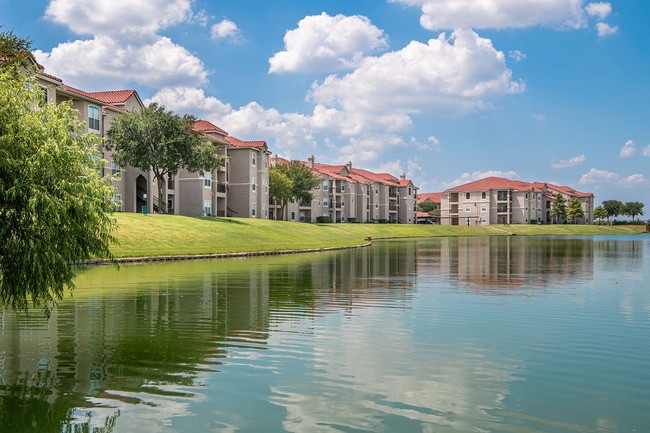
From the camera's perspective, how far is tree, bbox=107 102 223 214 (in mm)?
67812

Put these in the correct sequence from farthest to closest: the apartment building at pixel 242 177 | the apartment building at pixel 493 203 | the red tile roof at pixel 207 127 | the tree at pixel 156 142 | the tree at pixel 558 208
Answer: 1. the tree at pixel 558 208
2. the apartment building at pixel 493 203
3. the apartment building at pixel 242 177
4. the red tile roof at pixel 207 127
5. the tree at pixel 156 142

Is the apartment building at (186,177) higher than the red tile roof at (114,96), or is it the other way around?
the red tile roof at (114,96)

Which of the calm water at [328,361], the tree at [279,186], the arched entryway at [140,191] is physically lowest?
the calm water at [328,361]

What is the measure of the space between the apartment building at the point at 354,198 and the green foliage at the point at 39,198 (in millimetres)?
102263

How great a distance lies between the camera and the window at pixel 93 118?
213ft

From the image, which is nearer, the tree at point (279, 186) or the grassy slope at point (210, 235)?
the grassy slope at point (210, 235)

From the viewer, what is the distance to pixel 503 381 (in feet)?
38.8

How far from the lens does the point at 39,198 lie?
13.1 meters

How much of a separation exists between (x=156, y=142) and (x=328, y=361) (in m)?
60.0

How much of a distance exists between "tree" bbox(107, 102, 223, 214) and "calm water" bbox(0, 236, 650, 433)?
44.6 m

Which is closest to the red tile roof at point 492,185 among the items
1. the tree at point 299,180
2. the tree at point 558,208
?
the tree at point 558,208

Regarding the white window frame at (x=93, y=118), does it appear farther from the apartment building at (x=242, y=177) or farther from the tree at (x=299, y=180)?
the tree at (x=299, y=180)

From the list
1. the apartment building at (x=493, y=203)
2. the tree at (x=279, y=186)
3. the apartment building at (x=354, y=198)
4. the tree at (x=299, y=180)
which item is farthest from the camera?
the apartment building at (x=493, y=203)

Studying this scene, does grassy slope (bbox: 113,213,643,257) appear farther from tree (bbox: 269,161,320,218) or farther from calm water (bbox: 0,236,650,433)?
calm water (bbox: 0,236,650,433)
